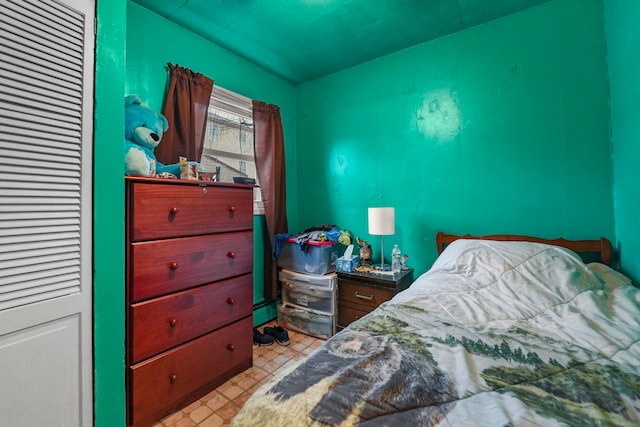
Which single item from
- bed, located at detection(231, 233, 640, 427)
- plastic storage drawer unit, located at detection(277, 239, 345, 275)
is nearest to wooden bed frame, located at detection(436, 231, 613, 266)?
bed, located at detection(231, 233, 640, 427)

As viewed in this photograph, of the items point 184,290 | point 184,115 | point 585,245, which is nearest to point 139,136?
point 184,115

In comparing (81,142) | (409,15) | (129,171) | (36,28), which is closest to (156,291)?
(129,171)

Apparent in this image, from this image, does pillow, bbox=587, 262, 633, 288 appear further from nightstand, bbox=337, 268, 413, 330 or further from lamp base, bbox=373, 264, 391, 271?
lamp base, bbox=373, 264, 391, 271

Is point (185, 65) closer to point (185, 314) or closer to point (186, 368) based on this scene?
point (185, 314)

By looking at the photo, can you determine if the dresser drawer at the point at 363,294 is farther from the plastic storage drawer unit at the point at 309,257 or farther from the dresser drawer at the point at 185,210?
the dresser drawer at the point at 185,210

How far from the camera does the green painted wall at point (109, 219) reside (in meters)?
1.17

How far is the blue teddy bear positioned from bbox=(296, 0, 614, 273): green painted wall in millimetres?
1767

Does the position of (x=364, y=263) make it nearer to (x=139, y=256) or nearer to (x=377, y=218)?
(x=377, y=218)

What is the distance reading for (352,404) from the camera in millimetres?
622

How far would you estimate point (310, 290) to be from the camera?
2479 mm

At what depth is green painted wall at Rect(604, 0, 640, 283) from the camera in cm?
147

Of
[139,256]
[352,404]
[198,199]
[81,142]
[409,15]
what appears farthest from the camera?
[409,15]

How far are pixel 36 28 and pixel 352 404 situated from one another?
5.41 ft

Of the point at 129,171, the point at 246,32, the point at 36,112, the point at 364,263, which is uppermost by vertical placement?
the point at 246,32
